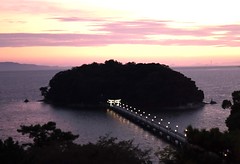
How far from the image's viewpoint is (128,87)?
8806 cm

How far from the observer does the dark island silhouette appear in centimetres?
8188

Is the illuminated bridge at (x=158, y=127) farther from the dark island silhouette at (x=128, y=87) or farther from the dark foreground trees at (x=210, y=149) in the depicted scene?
the dark foreground trees at (x=210, y=149)

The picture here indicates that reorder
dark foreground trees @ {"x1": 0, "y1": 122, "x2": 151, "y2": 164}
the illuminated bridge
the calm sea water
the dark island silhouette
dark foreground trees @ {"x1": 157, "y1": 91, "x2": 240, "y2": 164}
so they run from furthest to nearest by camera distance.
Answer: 1. the dark island silhouette
2. the calm sea water
3. the illuminated bridge
4. dark foreground trees @ {"x1": 0, "y1": 122, "x2": 151, "y2": 164}
5. dark foreground trees @ {"x1": 157, "y1": 91, "x2": 240, "y2": 164}

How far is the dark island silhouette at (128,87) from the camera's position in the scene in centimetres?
8188

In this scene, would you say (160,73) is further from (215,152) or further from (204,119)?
(215,152)

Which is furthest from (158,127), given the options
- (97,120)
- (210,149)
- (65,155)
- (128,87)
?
(128,87)

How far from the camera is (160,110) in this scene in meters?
75.7

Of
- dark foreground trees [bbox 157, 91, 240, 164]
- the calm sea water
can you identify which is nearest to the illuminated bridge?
the calm sea water

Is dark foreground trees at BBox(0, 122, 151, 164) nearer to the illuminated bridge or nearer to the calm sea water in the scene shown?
the illuminated bridge

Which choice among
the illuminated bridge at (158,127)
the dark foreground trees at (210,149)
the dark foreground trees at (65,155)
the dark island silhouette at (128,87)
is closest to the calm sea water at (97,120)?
the illuminated bridge at (158,127)

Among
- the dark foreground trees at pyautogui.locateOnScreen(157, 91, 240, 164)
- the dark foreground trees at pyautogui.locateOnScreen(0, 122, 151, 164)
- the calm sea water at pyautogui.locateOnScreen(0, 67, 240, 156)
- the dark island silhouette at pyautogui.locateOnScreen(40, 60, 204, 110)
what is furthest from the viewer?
the dark island silhouette at pyautogui.locateOnScreen(40, 60, 204, 110)

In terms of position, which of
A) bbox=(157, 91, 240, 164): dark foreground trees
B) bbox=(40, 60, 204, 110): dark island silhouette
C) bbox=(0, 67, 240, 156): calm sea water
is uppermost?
bbox=(157, 91, 240, 164): dark foreground trees

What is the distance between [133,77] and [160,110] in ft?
57.5

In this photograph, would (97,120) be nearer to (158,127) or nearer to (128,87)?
(158,127)
